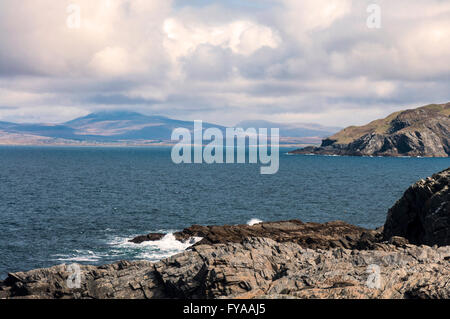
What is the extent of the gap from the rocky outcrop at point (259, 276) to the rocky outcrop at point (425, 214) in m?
10.4

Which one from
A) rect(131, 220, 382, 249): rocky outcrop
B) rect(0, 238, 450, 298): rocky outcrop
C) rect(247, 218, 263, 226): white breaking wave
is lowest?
rect(247, 218, 263, 226): white breaking wave

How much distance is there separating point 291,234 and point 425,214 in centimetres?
1654

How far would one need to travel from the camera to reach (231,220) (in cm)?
7481

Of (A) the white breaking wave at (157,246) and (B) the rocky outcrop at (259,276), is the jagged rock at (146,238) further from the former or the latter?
(B) the rocky outcrop at (259,276)

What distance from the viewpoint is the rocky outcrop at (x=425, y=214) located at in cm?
4272

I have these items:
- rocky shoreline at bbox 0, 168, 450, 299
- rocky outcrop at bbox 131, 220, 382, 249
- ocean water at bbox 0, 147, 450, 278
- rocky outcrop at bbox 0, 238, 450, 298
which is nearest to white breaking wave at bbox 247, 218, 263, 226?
ocean water at bbox 0, 147, 450, 278

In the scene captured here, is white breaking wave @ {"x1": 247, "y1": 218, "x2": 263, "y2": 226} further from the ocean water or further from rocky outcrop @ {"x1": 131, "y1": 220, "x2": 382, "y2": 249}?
rocky outcrop @ {"x1": 131, "y1": 220, "x2": 382, "y2": 249}

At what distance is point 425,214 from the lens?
46406 mm

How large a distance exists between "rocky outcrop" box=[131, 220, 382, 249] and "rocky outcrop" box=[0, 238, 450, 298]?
48.6 feet

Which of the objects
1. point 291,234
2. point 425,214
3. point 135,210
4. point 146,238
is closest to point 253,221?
point 291,234

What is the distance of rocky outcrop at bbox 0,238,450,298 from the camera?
2177cm

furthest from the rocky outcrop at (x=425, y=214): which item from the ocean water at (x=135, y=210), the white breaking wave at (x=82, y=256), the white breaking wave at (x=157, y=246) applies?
the white breaking wave at (x=82, y=256)

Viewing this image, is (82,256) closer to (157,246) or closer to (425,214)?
(157,246)

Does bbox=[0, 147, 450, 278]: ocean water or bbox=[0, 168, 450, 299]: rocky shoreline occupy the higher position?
bbox=[0, 168, 450, 299]: rocky shoreline
